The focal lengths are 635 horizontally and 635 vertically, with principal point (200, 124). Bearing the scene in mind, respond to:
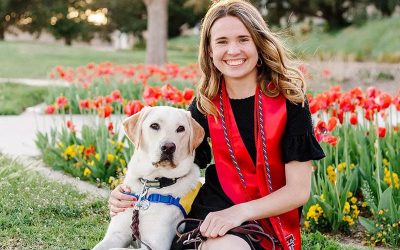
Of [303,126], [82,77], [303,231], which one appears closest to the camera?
[303,126]

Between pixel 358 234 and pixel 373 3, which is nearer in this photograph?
pixel 358 234

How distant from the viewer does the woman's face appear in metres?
3.32

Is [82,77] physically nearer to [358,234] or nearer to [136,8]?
[358,234]

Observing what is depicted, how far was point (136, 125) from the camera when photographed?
11.6 feet

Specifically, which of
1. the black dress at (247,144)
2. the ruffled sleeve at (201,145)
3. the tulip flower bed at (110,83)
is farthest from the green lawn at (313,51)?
the black dress at (247,144)

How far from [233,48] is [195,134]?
51 cm

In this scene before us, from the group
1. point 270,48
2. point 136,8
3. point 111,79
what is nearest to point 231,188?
point 270,48

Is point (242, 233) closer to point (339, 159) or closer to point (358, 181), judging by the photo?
point (358, 181)

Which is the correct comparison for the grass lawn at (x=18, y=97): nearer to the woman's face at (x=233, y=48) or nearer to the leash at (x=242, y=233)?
the woman's face at (x=233, y=48)

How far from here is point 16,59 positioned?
22.6 metres

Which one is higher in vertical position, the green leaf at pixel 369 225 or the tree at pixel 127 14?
the tree at pixel 127 14

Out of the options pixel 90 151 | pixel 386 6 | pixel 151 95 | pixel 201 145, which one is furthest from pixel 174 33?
pixel 201 145

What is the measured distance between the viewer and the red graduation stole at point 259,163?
322cm

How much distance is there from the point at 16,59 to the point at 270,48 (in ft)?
67.3
